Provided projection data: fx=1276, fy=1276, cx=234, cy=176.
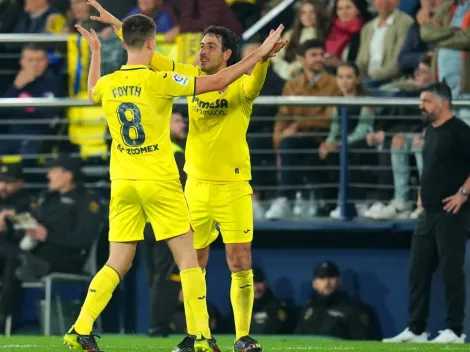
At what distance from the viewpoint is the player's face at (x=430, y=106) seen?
11.5 m

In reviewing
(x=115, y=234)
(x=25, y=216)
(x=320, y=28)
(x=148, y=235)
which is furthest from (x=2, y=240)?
(x=115, y=234)

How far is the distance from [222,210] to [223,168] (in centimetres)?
30

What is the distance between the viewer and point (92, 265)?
13070 mm

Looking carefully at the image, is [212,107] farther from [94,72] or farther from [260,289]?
[260,289]

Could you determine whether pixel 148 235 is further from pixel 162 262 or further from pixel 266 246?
pixel 266 246

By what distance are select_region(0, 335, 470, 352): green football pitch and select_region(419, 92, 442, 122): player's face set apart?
2145mm

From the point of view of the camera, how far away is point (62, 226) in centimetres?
1279

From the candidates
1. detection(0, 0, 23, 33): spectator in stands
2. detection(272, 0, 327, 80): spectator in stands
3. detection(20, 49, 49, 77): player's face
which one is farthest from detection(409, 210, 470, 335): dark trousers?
detection(0, 0, 23, 33): spectator in stands

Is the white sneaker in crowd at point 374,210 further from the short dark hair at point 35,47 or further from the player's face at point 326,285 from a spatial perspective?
the short dark hair at point 35,47

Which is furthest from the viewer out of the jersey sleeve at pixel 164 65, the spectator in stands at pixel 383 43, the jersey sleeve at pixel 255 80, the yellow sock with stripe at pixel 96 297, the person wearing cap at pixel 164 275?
the spectator in stands at pixel 383 43

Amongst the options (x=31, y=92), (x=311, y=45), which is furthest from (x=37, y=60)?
(x=311, y=45)

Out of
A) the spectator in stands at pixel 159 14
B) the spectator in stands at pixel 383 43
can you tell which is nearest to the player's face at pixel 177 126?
the spectator in stands at pixel 159 14

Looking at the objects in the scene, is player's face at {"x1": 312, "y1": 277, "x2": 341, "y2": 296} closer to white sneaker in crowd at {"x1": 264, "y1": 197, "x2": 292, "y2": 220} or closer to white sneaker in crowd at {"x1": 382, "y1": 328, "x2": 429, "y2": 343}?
white sneaker in crowd at {"x1": 264, "y1": 197, "x2": 292, "y2": 220}

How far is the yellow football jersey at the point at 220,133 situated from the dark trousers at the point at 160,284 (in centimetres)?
322
